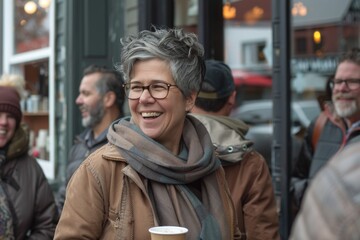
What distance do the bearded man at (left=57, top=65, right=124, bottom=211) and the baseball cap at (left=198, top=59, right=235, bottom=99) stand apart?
4.56 feet

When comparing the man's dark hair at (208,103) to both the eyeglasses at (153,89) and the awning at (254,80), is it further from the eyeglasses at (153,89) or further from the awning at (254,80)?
the awning at (254,80)

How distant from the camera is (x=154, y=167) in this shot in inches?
96.2

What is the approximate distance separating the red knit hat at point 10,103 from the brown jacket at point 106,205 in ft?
6.30

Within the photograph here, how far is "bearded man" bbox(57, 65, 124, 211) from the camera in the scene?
484 cm

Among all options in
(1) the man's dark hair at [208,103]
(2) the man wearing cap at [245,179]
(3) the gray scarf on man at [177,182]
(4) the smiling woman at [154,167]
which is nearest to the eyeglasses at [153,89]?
(4) the smiling woman at [154,167]

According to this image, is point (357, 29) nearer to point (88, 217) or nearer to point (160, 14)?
point (160, 14)

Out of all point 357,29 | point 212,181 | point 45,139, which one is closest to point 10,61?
point 45,139

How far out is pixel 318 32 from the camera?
1067cm

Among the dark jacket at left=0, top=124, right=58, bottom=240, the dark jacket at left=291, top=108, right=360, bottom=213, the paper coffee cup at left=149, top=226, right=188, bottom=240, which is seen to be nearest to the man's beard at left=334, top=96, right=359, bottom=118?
the dark jacket at left=291, top=108, right=360, bottom=213

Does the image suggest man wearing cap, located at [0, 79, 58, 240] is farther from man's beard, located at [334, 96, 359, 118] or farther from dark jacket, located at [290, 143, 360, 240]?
dark jacket, located at [290, 143, 360, 240]

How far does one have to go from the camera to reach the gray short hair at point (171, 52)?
101 inches

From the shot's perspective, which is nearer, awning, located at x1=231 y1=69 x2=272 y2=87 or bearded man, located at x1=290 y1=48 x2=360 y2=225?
bearded man, located at x1=290 y1=48 x2=360 y2=225

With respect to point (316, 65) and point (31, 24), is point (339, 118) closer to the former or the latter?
point (31, 24)

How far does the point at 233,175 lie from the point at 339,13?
6.34 m
